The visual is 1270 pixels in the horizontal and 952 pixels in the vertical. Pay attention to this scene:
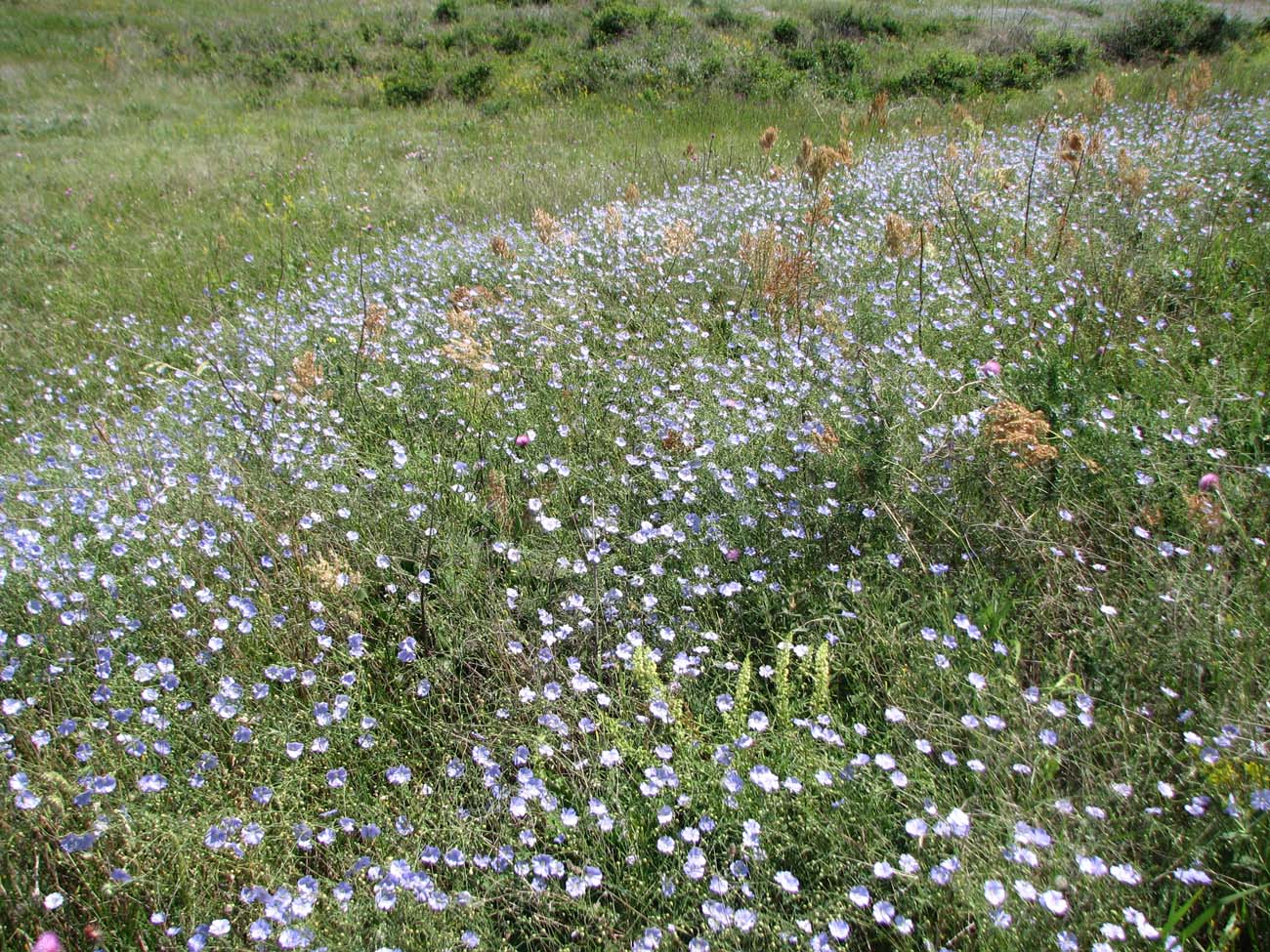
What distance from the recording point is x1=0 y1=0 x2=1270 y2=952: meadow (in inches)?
71.8

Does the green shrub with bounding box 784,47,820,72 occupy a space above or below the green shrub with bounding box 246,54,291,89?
below

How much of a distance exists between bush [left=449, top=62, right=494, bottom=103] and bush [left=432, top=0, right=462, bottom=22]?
280 inches

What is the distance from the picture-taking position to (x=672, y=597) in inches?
106

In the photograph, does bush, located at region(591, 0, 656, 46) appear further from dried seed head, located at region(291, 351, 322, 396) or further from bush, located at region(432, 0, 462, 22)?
dried seed head, located at region(291, 351, 322, 396)

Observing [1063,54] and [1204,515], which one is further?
[1063,54]

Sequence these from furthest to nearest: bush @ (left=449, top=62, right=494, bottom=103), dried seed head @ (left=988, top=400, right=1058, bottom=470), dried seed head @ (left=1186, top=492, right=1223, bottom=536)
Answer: bush @ (left=449, top=62, right=494, bottom=103)
dried seed head @ (left=988, top=400, right=1058, bottom=470)
dried seed head @ (left=1186, top=492, right=1223, bottom=536)

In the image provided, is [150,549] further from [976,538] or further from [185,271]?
[185,271]

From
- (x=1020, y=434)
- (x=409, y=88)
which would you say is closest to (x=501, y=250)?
(x=1020, y=434)

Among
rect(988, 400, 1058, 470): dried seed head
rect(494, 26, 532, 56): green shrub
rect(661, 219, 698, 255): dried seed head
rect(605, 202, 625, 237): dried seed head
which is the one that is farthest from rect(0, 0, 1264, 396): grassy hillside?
rect(988, 400, 1058, 470): dried seed head

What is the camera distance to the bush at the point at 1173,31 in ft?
48.0

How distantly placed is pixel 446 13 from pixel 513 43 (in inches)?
185

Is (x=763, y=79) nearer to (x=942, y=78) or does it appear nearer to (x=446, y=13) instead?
(x=942, y=78)

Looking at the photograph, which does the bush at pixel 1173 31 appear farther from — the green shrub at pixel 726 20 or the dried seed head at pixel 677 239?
the dried seed head at pixel 677 239

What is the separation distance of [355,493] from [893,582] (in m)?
2.18
